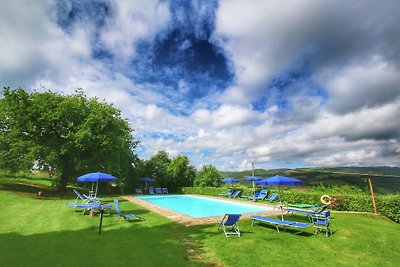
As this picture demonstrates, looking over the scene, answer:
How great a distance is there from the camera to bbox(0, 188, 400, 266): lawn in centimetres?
602

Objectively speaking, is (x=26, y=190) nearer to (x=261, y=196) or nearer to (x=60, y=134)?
(x=60, y=134)

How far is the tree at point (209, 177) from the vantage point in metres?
30.2

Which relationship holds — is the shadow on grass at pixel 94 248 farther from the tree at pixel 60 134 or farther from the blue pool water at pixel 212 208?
the tree at pixel 60 134

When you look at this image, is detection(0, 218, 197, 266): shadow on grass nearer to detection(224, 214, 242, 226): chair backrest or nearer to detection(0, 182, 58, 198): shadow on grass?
detection(224, 214, 242, 226): chair backrest

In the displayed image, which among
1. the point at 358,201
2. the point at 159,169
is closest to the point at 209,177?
the point at 159,169

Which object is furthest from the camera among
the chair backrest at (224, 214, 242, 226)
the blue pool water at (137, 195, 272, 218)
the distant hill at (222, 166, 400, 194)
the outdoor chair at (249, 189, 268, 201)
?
the outdoor chair at (249, 189, 268, 201)

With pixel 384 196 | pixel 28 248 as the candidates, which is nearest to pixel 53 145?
pixel 28 248

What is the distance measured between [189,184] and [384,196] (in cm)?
2435

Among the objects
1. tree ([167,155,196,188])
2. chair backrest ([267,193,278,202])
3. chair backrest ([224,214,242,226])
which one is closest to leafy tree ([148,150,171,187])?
tree ([167,155,196,188])

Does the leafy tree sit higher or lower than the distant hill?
higher

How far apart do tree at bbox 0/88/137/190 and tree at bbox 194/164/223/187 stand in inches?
422

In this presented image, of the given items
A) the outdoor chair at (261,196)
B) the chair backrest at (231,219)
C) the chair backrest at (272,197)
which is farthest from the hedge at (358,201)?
the chair backrest at (231,219)

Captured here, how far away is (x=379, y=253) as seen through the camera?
696cm

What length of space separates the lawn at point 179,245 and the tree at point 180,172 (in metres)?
22.7
